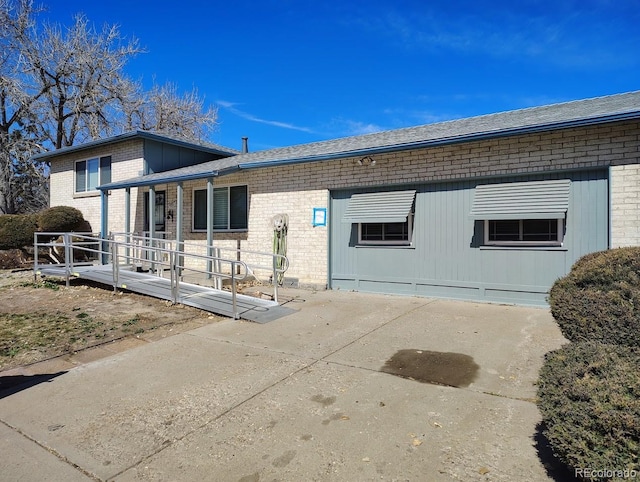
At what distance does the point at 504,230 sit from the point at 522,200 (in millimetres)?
676

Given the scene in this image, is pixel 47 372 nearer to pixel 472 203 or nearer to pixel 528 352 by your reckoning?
pixel 528 352

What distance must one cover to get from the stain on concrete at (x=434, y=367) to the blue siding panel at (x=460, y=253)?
3.26m

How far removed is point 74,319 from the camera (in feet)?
22.6

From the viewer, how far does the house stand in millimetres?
6691

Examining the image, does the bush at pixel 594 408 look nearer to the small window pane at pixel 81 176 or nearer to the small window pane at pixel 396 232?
the small window pane at pixel 396 232

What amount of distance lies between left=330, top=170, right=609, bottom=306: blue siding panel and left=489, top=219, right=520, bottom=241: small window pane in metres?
0.19

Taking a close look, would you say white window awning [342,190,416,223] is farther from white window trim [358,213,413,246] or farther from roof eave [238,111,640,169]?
roof eave [238,111,640,169]

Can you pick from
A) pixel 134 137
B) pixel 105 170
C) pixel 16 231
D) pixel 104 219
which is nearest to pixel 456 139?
pixel 134 137

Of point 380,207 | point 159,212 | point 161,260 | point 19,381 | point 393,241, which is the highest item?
point 159,212

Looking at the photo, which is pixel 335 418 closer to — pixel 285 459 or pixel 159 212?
pixel 285 459

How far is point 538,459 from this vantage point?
274cm

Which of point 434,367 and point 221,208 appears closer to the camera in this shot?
point 434,367

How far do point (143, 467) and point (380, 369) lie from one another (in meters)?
2.49

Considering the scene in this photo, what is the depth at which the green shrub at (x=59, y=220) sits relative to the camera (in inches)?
549
